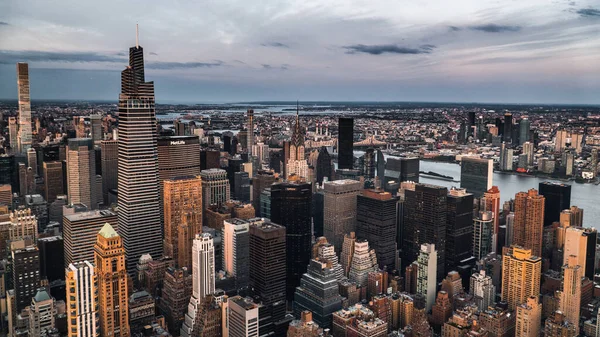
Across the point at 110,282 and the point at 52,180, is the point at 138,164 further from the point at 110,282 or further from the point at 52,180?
the point at 110,282

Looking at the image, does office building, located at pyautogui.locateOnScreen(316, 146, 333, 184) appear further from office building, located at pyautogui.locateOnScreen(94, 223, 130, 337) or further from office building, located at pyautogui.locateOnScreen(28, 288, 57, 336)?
office building, located at pyautogui.locateOnScreen(94, 223, 130, 337)

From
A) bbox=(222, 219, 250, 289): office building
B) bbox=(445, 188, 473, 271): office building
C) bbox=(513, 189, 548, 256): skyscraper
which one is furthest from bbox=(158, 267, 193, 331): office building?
bbox=(513, 189, 548, 256): skyscraper

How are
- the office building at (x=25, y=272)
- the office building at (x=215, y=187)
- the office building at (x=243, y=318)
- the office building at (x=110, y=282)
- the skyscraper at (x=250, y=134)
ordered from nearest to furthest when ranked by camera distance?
1. the office building at (x=110, y=282)
2. the office building at (x=243, y=318)
3. the office building at (x=25, y=272)
4. the office building at (x=215, y=187)
5. the skyscraper at (x=250, y=134)

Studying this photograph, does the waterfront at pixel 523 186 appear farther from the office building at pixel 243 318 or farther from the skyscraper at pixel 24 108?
the skyscraper at pixel 24 108

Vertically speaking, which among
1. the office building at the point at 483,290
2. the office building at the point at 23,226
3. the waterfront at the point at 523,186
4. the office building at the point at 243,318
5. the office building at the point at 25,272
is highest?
the waterfront at the point at 523,186

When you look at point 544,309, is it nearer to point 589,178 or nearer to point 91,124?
point 589,178

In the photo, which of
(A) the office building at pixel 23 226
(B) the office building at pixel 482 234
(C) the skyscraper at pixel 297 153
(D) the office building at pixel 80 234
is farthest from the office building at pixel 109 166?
(B) the office building at pixel 482 234
